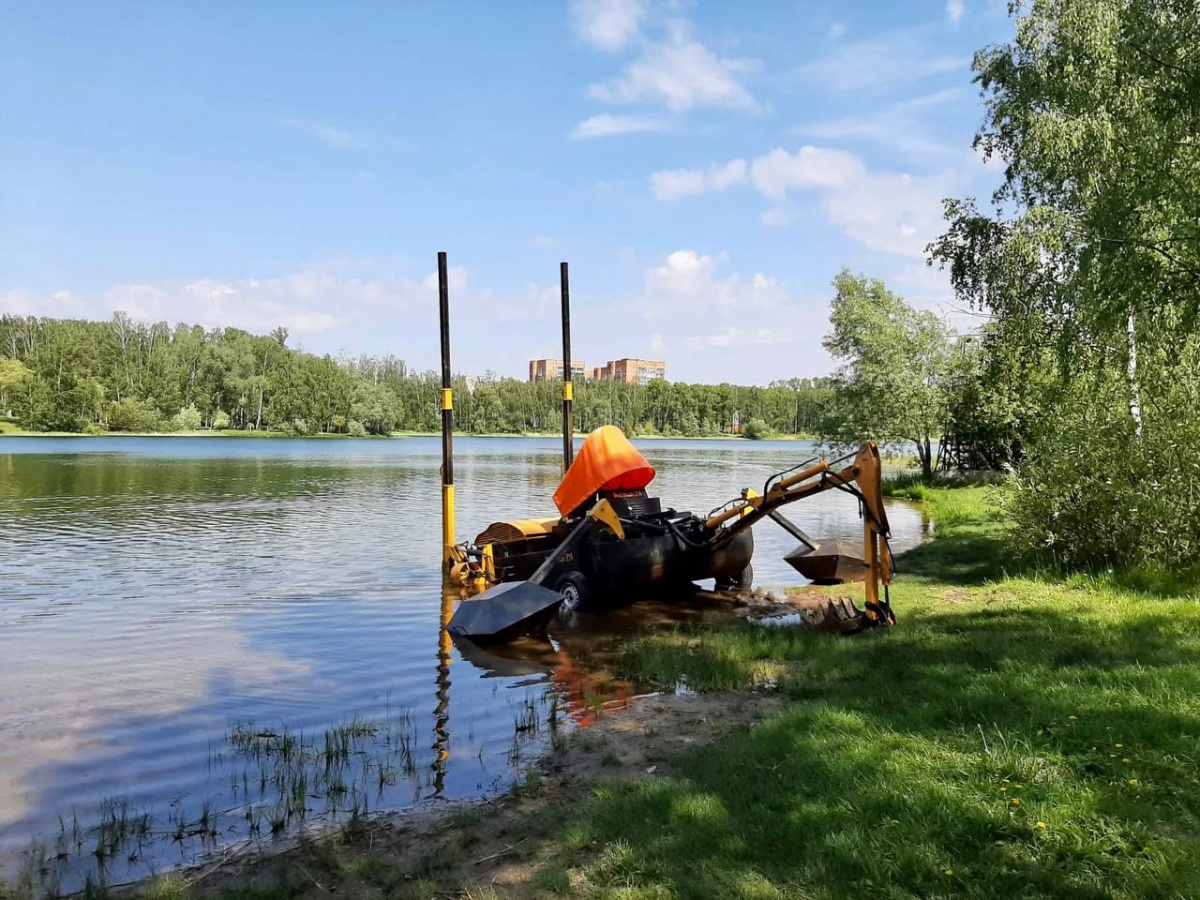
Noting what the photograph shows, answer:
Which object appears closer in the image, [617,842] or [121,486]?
[617,842]

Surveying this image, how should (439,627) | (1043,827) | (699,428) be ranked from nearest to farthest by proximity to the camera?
→ 1. (1043,827)
2. (439,627)
3. (699,428)

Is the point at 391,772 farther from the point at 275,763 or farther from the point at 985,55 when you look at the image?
the point at 985,55

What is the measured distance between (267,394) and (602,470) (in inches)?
5231

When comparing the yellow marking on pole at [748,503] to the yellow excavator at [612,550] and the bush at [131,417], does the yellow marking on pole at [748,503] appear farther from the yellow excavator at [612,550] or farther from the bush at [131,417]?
the bush at [131,417]

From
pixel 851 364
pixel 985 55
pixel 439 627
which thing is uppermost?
pixel 985 55

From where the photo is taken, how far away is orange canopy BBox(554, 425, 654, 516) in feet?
Answer: 49.6

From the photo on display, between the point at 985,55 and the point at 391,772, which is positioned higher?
the point at 985,55

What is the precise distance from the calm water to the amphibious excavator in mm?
700

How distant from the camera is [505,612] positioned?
40.9 feet

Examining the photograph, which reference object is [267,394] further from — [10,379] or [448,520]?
[448,520]

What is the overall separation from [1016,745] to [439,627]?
9.96 m

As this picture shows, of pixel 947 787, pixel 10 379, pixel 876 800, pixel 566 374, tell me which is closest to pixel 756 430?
pixel 10 379

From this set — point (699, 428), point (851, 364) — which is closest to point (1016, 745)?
point (851, 364)

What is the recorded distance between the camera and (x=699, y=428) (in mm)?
168750
